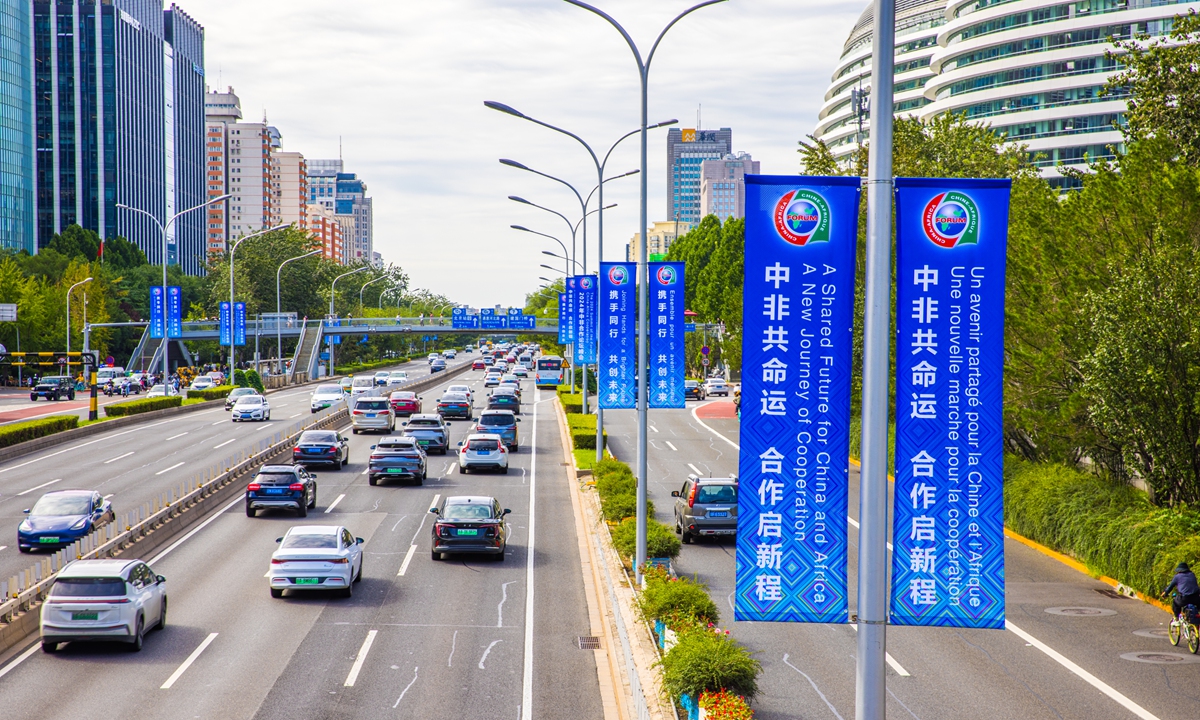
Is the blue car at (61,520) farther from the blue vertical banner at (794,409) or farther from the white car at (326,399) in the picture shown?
the white car at (326,399)

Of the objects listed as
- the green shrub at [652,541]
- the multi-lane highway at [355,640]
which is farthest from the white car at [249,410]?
the green shrub at [652,541]

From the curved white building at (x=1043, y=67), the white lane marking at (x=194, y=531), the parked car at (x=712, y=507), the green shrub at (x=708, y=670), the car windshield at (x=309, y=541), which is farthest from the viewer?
the curved white building at (x=1043, y=67)

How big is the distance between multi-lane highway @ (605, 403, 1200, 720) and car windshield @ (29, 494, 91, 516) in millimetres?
14706

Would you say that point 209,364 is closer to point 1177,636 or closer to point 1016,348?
point 1016,348

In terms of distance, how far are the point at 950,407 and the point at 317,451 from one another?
35.9m

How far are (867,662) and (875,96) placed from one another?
4058 millimetres

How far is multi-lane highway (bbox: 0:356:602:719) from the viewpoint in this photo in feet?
52.8

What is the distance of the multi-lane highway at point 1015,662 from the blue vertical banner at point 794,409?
242 inches

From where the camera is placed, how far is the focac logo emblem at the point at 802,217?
869 cm

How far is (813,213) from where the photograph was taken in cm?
871

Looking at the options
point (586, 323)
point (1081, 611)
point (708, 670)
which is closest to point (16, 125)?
point (586, 323)

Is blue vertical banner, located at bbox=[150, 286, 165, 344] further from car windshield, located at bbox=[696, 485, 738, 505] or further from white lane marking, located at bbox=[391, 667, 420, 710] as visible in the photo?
white lane marking, located at bbox=[391, 667, 420, 710]

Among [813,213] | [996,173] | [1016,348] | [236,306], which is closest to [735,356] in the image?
[996,173]

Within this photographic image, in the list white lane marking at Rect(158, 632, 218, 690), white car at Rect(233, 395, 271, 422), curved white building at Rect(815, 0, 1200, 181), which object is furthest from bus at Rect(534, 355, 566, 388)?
white lane marking at Rect(158, 632, 218, 690)
